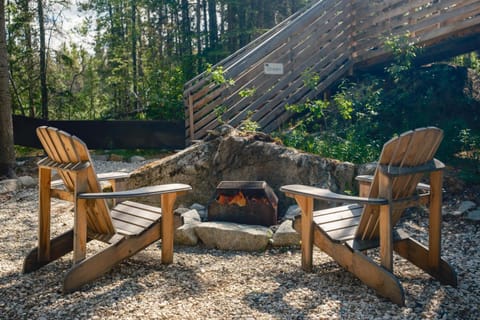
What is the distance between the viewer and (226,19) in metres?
14.1

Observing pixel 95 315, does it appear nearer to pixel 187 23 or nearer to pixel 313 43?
pixel 313 43

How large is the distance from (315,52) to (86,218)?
7.06 meters

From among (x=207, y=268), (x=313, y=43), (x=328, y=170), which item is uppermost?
(x=313, y=43)

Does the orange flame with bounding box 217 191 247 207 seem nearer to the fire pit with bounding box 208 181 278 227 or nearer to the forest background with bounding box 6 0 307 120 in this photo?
the fire pit with bounding box 208 181 278 227

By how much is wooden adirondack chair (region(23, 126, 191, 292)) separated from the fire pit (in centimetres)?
96

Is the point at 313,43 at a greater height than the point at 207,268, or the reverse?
the point at 313,43

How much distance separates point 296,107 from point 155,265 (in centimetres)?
415

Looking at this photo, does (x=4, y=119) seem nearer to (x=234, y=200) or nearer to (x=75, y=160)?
(x=234, y=200)

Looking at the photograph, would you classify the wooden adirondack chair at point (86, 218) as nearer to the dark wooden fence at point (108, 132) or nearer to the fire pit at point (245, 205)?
the fire pit at point (245, 205)

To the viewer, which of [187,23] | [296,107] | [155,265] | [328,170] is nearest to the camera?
[155,265]

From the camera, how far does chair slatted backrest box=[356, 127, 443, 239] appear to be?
8.05 ft

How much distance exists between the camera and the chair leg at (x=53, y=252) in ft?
10.3

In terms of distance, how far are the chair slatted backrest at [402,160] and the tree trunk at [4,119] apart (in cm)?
636

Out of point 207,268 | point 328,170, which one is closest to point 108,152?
point 328,170
